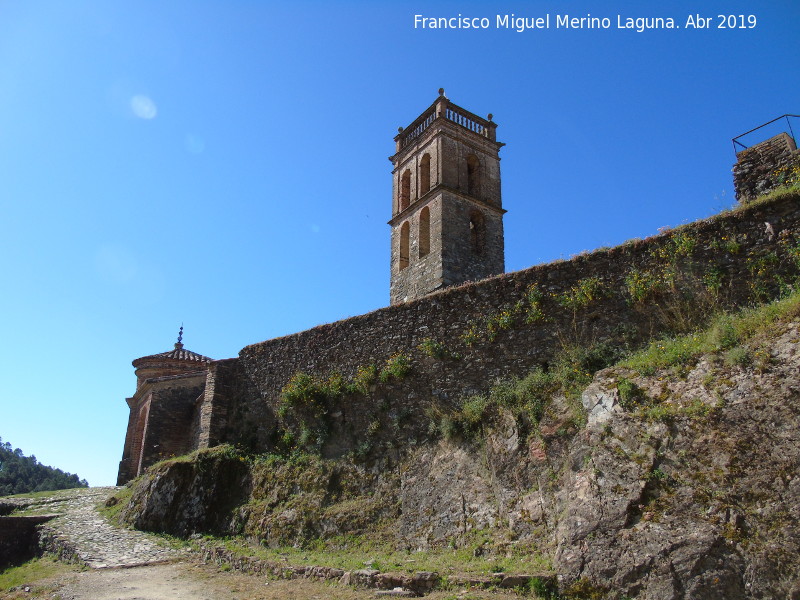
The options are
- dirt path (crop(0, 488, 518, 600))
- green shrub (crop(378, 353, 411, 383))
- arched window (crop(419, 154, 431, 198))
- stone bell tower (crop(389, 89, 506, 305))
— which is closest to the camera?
dirt path (crop(0, 488, 518, 600))

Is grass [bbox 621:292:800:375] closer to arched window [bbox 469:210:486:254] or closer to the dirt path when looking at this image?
the dirt path

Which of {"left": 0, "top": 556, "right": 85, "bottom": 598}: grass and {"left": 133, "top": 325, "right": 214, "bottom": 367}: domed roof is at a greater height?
{"left": 133, "top": 325, "right": 214, "bottom": 367}: domed roof

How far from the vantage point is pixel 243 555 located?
36.6 ft

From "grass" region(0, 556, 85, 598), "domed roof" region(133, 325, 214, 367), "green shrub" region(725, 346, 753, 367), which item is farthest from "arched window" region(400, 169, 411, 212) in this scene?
"green shrub" region(725, 346, 753, 367)

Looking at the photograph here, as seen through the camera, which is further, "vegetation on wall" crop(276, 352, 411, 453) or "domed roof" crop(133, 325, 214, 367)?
"domed roof" crop(133, 325, 214, 367)

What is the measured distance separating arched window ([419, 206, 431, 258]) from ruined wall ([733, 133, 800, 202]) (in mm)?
15181

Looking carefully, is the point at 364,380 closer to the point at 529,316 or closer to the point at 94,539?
the point at 529,316

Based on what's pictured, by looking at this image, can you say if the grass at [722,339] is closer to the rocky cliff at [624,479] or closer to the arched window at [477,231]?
the rocky cliff at [624,479]

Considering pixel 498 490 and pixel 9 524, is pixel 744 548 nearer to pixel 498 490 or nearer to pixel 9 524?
pixel 498 490

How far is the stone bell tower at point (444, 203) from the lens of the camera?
2442cm

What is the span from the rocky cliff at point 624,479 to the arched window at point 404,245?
14.4 m

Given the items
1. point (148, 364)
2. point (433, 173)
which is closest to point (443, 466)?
point (433, 173)

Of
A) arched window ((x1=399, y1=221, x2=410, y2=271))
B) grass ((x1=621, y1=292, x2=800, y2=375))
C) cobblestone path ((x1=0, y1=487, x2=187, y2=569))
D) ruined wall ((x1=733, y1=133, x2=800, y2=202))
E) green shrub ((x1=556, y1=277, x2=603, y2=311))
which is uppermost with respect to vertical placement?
arched window ((x1=399, y1=221, x2=410, y2=271))

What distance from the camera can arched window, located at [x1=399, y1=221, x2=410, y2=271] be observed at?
2638cm
